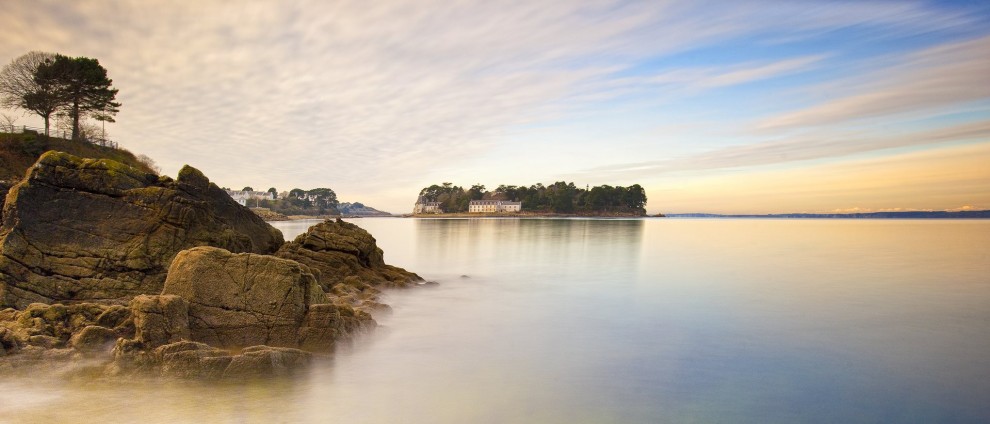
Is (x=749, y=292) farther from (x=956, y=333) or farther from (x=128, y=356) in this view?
(x=128, y=356)

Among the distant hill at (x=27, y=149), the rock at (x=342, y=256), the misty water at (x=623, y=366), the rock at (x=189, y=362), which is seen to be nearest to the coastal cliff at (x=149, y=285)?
the rock at (x=189, y=362)

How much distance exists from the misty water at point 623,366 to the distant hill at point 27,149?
32728 mm

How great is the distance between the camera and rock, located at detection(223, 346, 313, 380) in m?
8.89

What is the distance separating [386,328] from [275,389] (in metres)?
5.08

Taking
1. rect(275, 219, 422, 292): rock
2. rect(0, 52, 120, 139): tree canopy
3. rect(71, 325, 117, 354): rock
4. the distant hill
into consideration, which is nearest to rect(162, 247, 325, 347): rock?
rect(71, 325, 117, 354): rock

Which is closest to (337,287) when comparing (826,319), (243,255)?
(243,255)

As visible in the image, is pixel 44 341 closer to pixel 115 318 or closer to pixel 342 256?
pixel 115 318

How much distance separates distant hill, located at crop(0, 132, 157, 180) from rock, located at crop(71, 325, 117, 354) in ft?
104

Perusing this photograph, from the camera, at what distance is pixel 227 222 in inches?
688

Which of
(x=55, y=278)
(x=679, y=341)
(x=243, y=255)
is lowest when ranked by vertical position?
(x=679, y=341)

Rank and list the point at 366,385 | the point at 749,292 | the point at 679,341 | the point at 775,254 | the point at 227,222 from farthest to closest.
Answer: the point at 775,254 → the point at 749,292 → the point at 227,222 → the point at 679,341 → the point at 366,385

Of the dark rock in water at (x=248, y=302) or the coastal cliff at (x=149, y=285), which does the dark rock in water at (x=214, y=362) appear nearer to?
the coastal cliff at (x=149, y=285)

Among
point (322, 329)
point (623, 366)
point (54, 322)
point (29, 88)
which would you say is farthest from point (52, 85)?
point (623, 366)

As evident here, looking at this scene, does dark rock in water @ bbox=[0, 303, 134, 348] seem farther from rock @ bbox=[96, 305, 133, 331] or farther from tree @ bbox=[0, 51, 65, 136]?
tree @ bbox=[0, 51, 65, 136]
